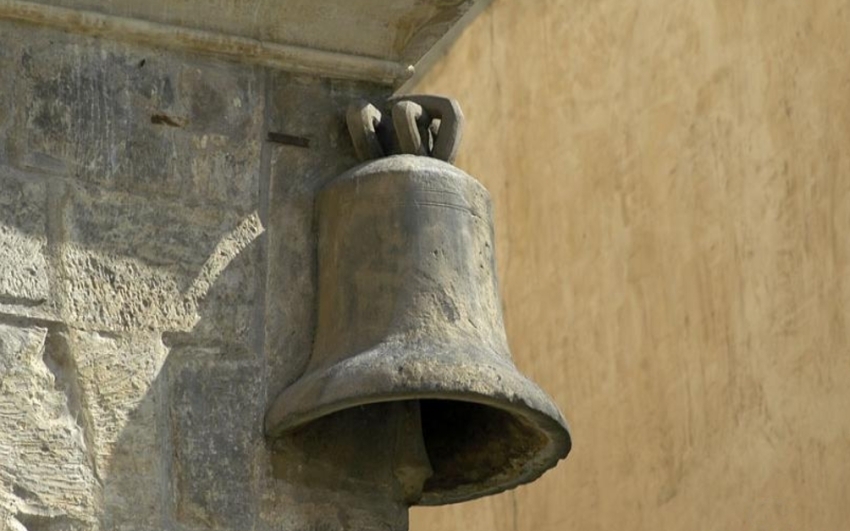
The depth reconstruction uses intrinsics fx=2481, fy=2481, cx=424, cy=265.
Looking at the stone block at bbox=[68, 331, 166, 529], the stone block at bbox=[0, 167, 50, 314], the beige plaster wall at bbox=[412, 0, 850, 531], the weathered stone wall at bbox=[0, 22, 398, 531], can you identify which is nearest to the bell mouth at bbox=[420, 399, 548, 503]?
the weathered stone wall at bbox=[0, 22, 398, 531]

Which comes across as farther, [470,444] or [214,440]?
[470,444]

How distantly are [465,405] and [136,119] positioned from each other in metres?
0.63

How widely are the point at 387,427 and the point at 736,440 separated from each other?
3.18m

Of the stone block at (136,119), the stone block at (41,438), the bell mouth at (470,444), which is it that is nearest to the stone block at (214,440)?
the stone block at (41,438)

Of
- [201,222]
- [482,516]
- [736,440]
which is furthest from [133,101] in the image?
[482,516]

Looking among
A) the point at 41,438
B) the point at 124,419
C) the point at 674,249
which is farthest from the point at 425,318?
the point at 674,249

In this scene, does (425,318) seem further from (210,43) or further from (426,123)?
(210,43)

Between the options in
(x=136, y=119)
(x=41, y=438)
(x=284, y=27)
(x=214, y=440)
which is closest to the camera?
(x=41, y=438)

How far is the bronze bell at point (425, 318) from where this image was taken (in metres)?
3.21

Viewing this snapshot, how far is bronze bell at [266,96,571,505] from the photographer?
3.21 m

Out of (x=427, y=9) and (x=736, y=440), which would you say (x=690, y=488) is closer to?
(x=736, y=440)

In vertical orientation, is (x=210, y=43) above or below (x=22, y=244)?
above

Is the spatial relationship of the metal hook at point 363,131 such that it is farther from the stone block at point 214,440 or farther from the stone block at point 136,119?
the stone block at point 214,440

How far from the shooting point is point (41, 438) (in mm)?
3131
